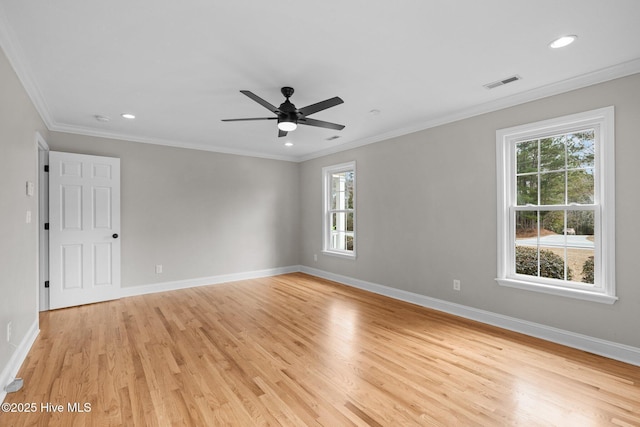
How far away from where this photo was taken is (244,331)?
3.38 metres

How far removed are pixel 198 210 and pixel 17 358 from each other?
320cm

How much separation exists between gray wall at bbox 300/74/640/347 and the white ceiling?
0.88ft

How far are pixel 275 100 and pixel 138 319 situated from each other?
3114mm

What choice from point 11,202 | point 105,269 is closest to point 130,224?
point 105,269

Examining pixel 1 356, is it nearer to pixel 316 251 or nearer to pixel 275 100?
pixel 275 100

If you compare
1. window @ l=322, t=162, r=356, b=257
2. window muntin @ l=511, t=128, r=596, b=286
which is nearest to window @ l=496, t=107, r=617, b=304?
window muntin @ l=511, t=128, r=596, b=286

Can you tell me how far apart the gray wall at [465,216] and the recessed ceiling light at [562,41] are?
0.87 meters

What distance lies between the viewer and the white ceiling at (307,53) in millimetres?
1956

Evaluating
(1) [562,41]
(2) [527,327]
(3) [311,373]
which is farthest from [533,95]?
A: (3) [311,373]

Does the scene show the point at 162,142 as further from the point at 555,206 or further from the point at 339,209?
the point at 555,206

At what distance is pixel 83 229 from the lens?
172 inches

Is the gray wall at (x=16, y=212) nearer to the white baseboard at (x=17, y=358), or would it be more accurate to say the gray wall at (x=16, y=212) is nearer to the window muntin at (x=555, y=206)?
the white baseboard at (x=17, y=358)

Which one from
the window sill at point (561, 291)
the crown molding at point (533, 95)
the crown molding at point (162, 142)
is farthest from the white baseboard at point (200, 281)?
the window sill at point (561, 291)

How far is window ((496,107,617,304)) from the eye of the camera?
281 cm
